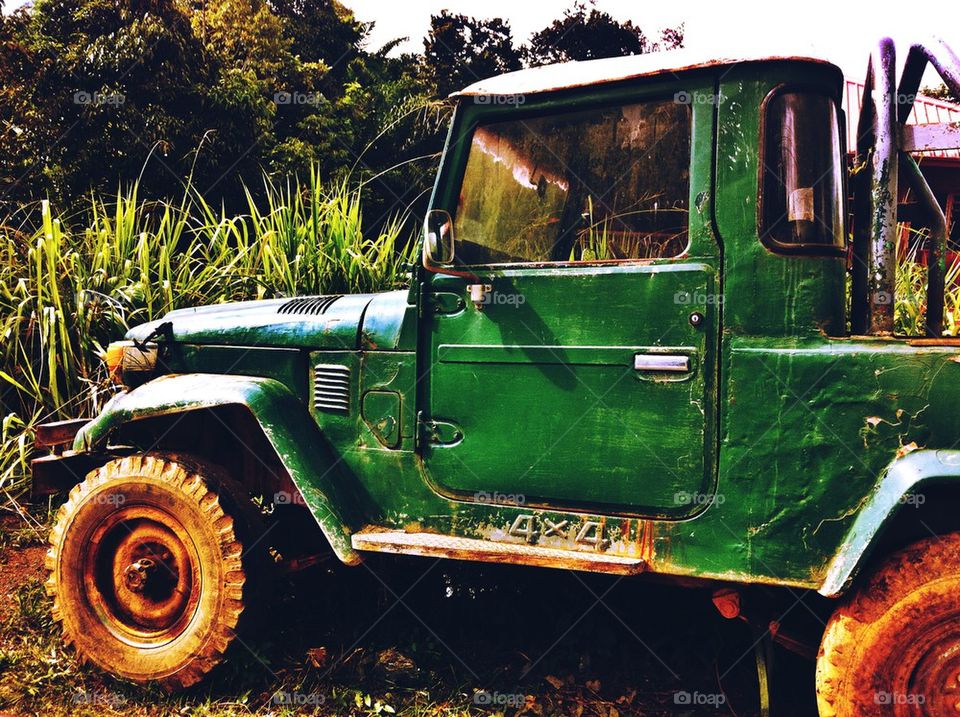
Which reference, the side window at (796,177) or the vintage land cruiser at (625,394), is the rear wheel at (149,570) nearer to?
the vintage land cruiser at (625,394)

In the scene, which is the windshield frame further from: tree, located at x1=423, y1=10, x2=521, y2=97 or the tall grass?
tree, located at x1=423, y1=10, x2=521, y2=97

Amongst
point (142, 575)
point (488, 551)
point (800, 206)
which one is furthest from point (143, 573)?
point (800, 206)

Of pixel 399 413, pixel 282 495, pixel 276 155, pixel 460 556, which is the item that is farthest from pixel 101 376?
pixel 276 155

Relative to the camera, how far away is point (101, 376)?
16.1ft

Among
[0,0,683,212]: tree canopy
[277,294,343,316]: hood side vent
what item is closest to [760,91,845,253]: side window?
[277,294,343,316]: hood side vent

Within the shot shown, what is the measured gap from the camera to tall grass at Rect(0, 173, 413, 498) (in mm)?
4867

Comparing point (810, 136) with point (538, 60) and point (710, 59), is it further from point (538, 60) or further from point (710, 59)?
point (538, 60)

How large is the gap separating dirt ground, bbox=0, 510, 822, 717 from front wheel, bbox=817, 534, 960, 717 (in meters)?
0.39

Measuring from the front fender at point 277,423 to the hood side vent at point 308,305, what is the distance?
31 centimetres

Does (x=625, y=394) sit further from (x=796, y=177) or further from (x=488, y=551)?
(x=796, y=177)

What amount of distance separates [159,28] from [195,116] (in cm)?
116

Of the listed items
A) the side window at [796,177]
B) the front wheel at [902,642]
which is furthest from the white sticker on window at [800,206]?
the front wheel at [902,642]

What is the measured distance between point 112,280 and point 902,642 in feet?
15.9

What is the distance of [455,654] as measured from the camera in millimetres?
3285
